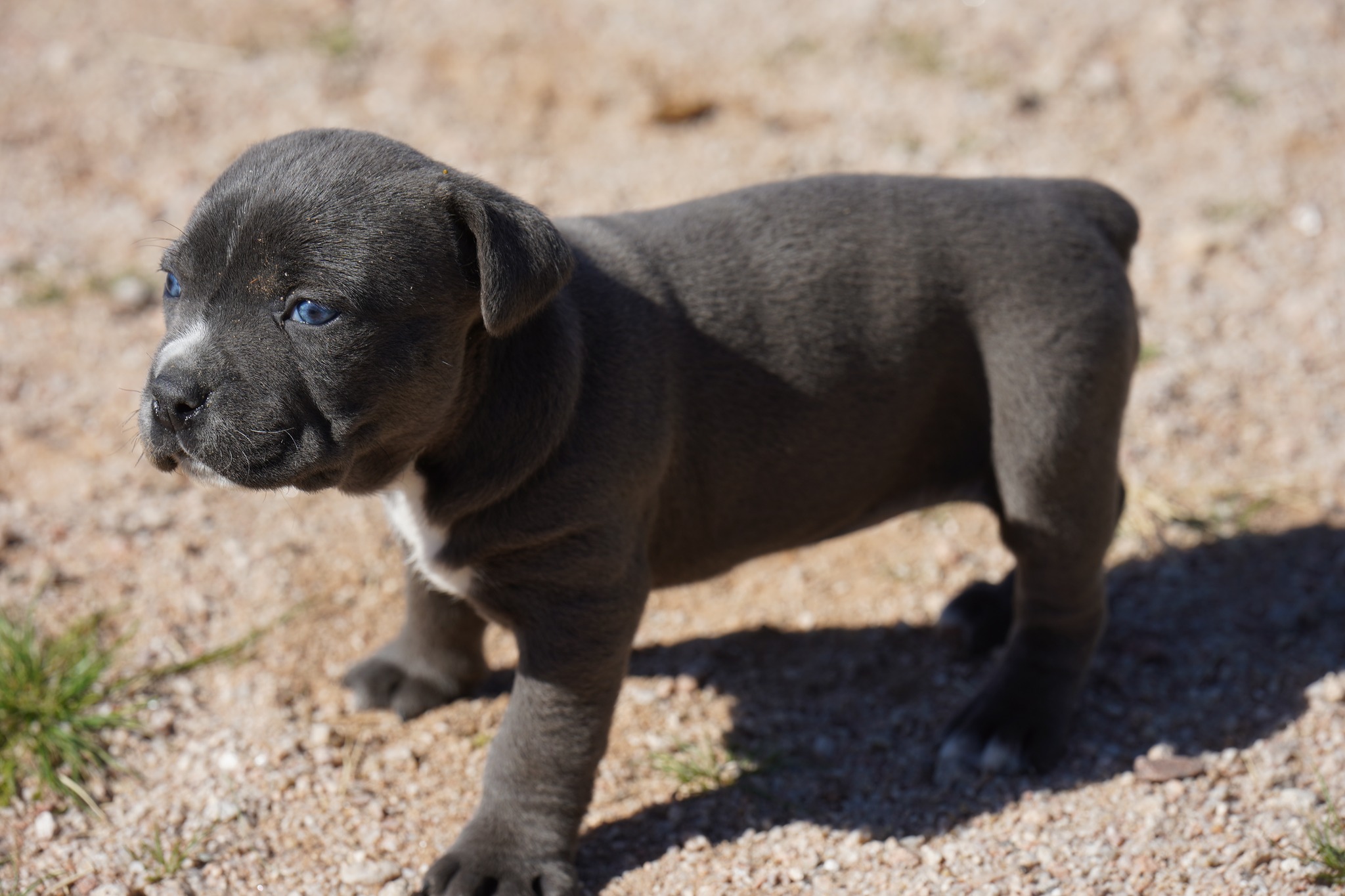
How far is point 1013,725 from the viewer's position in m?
4.77

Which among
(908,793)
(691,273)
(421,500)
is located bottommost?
(908,793)

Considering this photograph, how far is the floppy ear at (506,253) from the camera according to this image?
3.33 m

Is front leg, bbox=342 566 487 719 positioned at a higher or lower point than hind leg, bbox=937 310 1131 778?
lower

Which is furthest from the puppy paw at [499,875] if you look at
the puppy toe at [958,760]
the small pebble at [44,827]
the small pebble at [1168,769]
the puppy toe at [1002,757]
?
the small pebble at [1168,769]

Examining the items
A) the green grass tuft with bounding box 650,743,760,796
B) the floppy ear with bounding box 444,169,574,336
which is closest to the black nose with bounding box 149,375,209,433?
the floppy ear with bounding box 444,169,574,336

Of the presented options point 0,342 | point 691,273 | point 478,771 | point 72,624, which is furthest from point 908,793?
point 0,342

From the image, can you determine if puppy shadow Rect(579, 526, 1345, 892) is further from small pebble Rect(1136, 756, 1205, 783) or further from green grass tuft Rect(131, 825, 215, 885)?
green grass tuft Rect(131, 825, 215, 885)

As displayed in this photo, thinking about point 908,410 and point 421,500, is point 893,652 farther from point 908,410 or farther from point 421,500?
point 421,500

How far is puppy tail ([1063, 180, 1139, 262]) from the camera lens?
458 centimetres

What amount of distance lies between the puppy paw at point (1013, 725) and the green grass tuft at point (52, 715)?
9.82 ft

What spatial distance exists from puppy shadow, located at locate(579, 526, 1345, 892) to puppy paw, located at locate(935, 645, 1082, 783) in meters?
0.06

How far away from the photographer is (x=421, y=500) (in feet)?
12.6

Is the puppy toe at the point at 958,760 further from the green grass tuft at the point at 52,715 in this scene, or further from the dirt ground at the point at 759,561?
the green grass tuft at the point at 52,715

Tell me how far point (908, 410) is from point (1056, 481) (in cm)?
57
